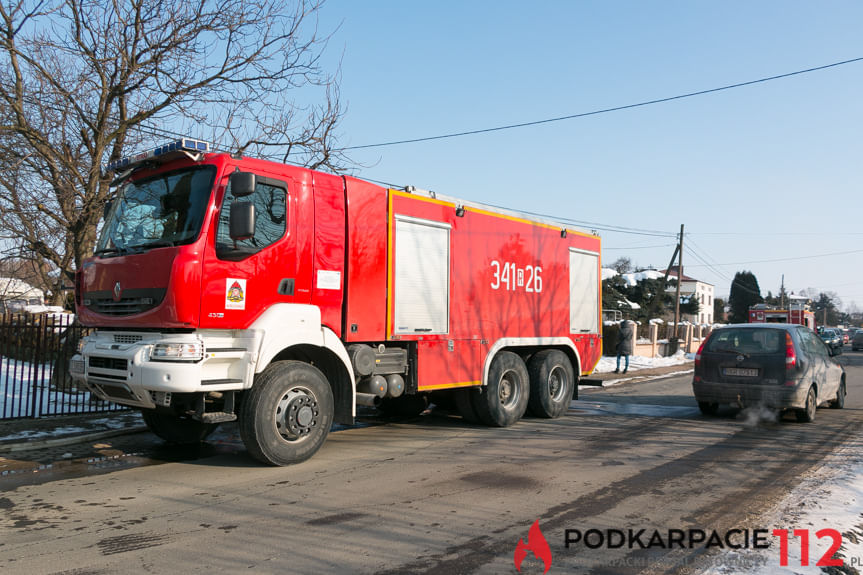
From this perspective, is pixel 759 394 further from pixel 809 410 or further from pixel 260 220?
pixel 260 220

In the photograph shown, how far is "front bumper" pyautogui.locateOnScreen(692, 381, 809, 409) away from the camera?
929 centimetres

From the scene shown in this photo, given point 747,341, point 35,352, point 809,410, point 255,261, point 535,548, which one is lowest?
point 535,548

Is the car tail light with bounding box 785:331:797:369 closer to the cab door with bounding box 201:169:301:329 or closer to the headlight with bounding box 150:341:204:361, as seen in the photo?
the cab door with bounding box 201:169:301:329

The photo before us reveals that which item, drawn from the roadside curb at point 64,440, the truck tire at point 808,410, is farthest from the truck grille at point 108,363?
the truck tire at point 808,410

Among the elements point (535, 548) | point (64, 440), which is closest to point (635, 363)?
point (64, 440)

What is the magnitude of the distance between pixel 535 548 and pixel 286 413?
3.13 meters

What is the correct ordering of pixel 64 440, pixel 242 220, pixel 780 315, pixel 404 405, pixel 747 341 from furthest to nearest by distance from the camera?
pixel 780 315 → pixel 404 405 → pixel 747 341 → pixel 64 440 → pixel 242 220

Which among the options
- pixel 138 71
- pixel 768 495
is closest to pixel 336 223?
pixel 768 495

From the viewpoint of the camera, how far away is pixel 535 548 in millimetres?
4156

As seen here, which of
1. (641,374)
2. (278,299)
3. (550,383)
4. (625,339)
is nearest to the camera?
(278,299)

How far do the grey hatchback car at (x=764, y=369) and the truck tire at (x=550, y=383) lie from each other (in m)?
2.15

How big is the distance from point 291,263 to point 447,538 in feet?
11.3

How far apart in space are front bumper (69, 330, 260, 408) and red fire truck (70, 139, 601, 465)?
0.05 feet

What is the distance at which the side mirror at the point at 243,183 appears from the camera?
19.4 ft
